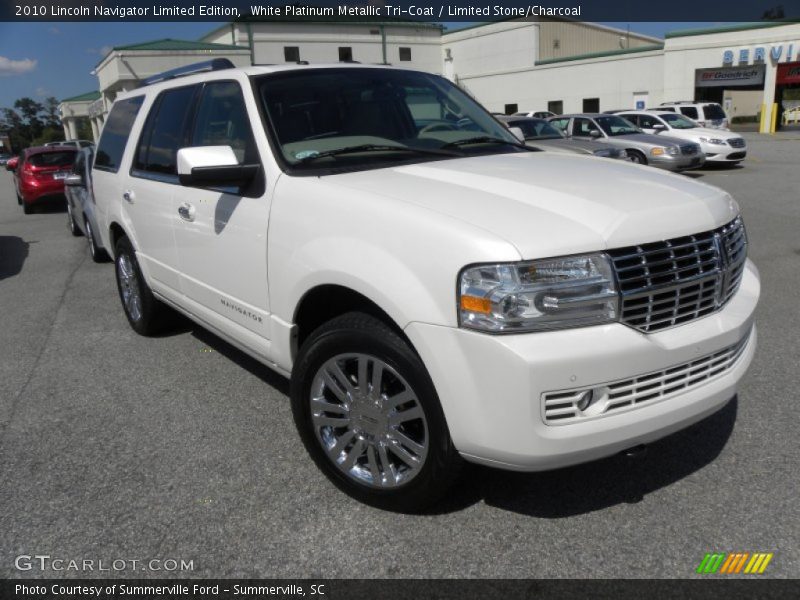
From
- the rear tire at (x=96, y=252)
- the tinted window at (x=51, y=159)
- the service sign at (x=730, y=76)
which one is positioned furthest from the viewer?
the service sign at (x=730, y=76)

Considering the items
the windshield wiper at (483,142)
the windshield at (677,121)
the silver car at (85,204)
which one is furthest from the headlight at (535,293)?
the windshield at (677,121)

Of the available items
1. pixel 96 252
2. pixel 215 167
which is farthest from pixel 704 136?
pixel 215 167

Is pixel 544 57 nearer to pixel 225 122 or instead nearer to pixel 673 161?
pixel 673 161

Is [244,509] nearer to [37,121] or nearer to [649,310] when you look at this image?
[649,310]

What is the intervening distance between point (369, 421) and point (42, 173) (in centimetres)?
1574

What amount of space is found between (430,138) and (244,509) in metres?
2.14

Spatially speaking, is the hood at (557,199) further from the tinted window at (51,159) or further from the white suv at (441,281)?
the tinted window at (51,159)

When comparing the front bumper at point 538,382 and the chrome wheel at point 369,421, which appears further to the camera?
the chrome wheel at point 369,421

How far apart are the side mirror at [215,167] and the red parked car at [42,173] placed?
1378 centimetres

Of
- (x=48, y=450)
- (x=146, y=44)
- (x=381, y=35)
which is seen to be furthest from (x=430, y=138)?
(x=381, y=35)

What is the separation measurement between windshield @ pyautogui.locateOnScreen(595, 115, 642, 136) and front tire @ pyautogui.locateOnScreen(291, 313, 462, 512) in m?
15.6

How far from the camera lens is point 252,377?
4523mm

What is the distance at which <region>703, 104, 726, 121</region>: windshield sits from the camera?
77.7ft

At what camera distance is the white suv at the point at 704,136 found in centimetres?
1791
